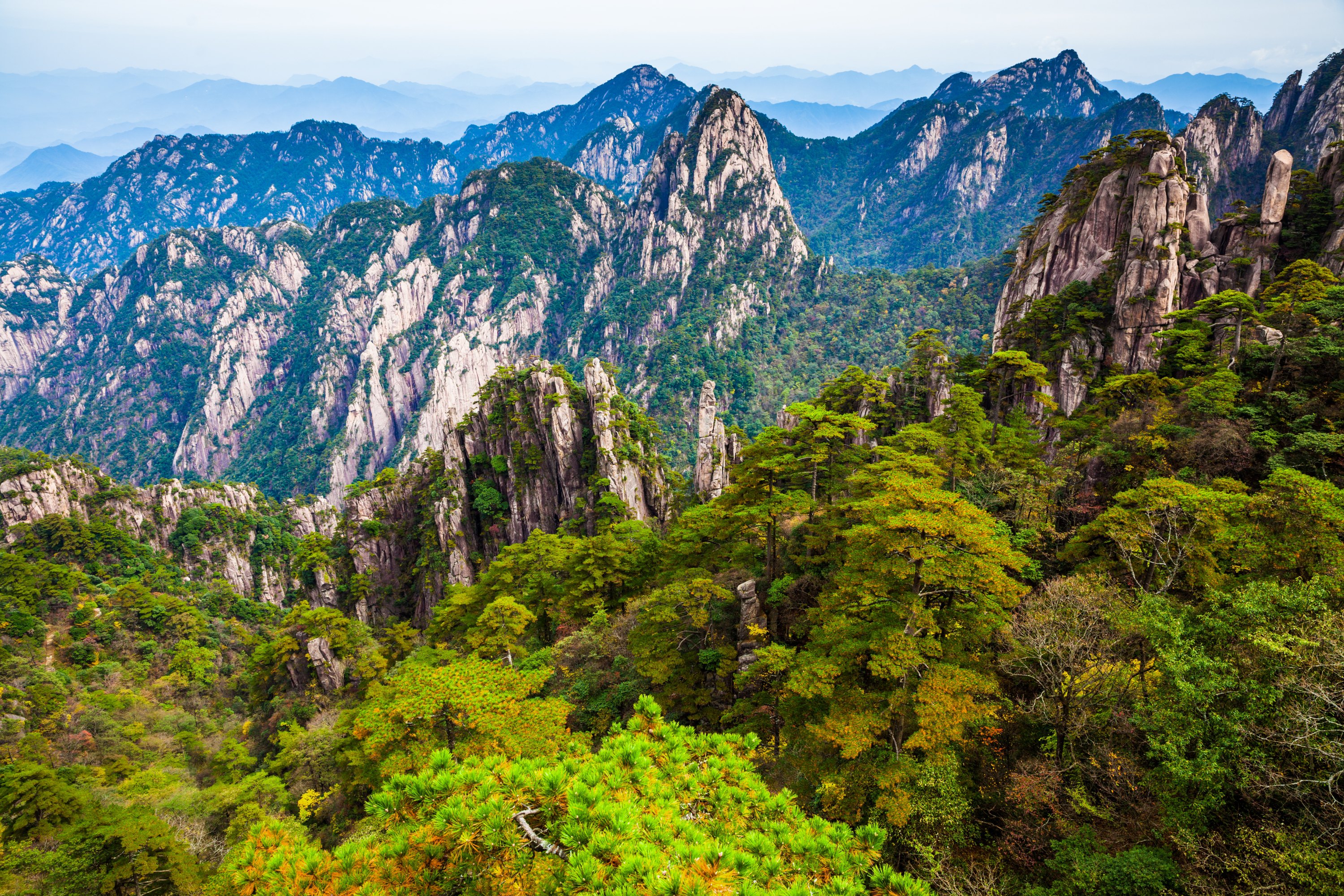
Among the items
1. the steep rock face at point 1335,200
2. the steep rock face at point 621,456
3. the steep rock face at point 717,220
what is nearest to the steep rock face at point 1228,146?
the steep rock face at point 1335,200

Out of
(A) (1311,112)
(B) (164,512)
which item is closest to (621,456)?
(B) (164,512)

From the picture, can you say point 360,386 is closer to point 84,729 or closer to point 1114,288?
point 84,729

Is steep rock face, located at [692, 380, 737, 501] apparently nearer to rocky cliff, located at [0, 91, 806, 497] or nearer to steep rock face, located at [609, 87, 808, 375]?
rocky cliff, located at [0, 91, 806, 497]

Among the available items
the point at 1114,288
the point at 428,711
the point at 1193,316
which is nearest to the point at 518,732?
the point at 428,711

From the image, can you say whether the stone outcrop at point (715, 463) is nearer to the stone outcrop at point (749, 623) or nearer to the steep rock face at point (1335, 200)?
the stone outcrop at point (749, 623)

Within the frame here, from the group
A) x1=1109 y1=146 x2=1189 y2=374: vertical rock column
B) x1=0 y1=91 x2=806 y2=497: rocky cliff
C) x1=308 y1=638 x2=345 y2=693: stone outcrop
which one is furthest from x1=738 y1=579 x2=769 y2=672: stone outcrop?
x1=0 y1=91 x2=806 y2=497: rocky cliff
